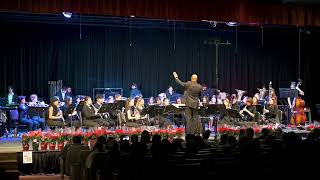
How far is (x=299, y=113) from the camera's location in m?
19.4

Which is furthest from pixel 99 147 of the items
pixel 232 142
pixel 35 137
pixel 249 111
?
pixel 249 111

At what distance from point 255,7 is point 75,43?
8.77 meters

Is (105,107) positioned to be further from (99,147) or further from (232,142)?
(232,142)

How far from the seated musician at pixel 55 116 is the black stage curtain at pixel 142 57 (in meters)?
5.88

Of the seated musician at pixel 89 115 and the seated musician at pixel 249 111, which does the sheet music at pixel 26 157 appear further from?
the seated musician at pixel 249 111

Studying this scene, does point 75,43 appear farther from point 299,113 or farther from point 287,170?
point 287,170

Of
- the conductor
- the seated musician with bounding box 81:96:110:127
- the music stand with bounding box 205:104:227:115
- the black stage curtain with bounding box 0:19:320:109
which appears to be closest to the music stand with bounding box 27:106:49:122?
the seated musician with bounding box 81:96:110:127

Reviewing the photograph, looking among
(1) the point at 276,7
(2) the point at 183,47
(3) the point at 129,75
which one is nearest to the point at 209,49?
(2) the point at 183,47

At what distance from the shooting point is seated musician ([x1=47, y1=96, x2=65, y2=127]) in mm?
15703

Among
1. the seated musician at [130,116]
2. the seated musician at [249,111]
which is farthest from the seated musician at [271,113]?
the seated musician at [130,116]

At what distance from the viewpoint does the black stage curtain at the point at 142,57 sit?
2152 centimetres

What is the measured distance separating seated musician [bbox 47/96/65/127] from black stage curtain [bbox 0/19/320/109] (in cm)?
588

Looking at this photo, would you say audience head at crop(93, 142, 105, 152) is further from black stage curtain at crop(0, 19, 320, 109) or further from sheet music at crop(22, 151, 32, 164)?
black stage curtain at crop(0, 19, 320, 109)

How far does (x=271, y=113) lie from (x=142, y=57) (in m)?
7.13
